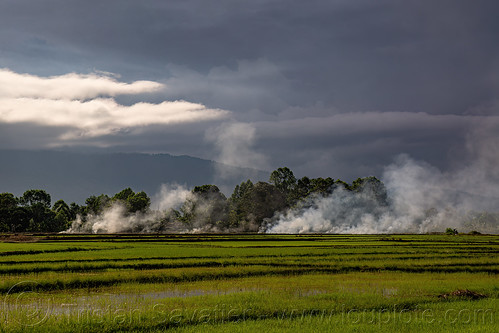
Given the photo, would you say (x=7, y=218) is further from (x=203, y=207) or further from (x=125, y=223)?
(x=203, y=207)

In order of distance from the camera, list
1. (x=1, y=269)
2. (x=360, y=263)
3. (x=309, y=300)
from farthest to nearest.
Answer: (x=360, y=263), (x=1, y=269), (x=309, y=300)

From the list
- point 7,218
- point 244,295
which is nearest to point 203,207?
point 7,218

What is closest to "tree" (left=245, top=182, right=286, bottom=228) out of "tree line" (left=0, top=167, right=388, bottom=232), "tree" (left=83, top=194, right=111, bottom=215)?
"tree line" (left=0, top=167, right=388, bottom=232)

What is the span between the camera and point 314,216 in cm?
11038

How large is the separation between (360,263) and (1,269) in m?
23.4

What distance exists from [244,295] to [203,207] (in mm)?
98553

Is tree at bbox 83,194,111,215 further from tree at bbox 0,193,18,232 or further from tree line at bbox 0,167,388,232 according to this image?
tree at bbox 0,193,18,232

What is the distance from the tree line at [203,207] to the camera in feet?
348

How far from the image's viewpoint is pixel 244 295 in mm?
18484

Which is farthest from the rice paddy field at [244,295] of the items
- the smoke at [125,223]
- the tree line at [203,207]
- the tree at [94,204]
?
the tree at [94,204]

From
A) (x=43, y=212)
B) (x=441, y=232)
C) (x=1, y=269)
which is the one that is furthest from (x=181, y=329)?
(x=43, y=212)

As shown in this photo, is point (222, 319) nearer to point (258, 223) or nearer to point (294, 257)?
point (294, 257)

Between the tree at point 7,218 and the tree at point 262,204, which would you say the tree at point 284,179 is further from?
the tree at point 7,218

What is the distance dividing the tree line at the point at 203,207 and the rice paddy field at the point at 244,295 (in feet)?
254
